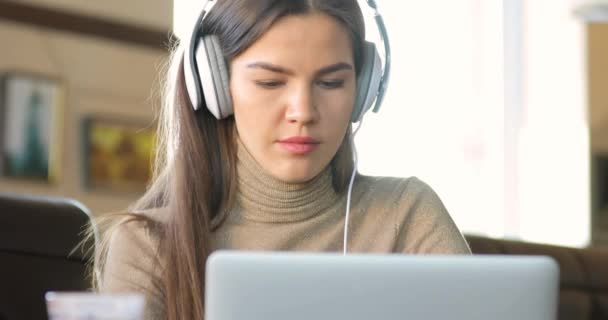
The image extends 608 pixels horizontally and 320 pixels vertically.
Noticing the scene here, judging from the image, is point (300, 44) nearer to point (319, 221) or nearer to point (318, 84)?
point (318, 84)

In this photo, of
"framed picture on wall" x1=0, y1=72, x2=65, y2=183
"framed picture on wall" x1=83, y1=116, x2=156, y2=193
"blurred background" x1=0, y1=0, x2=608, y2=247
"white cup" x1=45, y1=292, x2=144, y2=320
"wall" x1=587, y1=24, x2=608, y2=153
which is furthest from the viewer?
"wall" x1=587, y1=24, x2=608, y2=153

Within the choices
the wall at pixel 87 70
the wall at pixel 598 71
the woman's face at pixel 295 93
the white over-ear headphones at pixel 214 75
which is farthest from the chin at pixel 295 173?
the wall at pixel 598 71

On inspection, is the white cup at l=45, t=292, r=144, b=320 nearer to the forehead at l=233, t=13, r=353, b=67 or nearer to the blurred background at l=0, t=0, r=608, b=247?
the forehead at l=233, t=13, r=353, b=67

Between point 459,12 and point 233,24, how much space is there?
4.03m

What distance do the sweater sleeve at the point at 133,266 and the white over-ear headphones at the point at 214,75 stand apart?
0.19 m

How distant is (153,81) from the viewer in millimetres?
4141

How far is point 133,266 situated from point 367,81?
0.42 m

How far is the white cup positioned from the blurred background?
10.0 feet

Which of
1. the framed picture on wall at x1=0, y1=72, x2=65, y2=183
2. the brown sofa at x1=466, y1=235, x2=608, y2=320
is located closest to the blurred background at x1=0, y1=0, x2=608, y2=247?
the framed picture on wall at x1=0, y1=72, x2=65, y2=183

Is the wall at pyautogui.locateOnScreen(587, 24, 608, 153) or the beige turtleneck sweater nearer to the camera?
the beige turtleneck sweater

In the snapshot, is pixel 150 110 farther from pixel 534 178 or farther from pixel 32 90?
pixel 534 178

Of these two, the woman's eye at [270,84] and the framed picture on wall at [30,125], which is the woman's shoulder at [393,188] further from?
the framed picture on wall at [30,125]

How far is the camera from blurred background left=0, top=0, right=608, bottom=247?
3.84 metres

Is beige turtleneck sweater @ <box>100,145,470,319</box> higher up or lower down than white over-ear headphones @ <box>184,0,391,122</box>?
lower down
